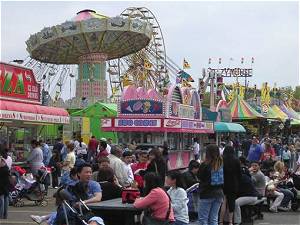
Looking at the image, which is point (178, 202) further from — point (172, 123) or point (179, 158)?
point (179, 158)

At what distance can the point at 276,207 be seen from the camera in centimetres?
1258

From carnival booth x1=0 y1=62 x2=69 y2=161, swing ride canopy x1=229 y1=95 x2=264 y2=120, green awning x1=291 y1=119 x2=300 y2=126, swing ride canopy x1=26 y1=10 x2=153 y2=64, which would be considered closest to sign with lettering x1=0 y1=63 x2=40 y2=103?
carnival booth x1=0 y1=62 x2=69 y2=161

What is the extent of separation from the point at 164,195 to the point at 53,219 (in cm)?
145

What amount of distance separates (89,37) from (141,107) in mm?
29221

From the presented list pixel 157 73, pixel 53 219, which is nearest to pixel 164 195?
pixel 53 219

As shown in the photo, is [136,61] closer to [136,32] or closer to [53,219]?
[136,32]

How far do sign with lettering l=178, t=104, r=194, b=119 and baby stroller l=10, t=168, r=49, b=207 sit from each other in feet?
37.8

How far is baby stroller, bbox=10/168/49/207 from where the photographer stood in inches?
511

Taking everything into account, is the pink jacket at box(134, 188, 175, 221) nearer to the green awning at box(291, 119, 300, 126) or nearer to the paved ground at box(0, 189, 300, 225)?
the paved ground at box(0, 189, 300, 225)

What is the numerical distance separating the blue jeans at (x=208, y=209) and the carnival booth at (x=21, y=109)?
916cm

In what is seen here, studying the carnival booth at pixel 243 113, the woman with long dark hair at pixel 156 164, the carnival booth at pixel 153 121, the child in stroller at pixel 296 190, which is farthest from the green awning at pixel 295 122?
the woman with long dark hair at pixel 156 164

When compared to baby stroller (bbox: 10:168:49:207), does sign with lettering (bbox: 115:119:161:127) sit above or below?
above

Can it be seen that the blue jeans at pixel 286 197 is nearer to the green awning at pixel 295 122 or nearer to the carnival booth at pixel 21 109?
the carnival booth at pixel 21 109

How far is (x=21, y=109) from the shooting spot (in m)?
17.0
